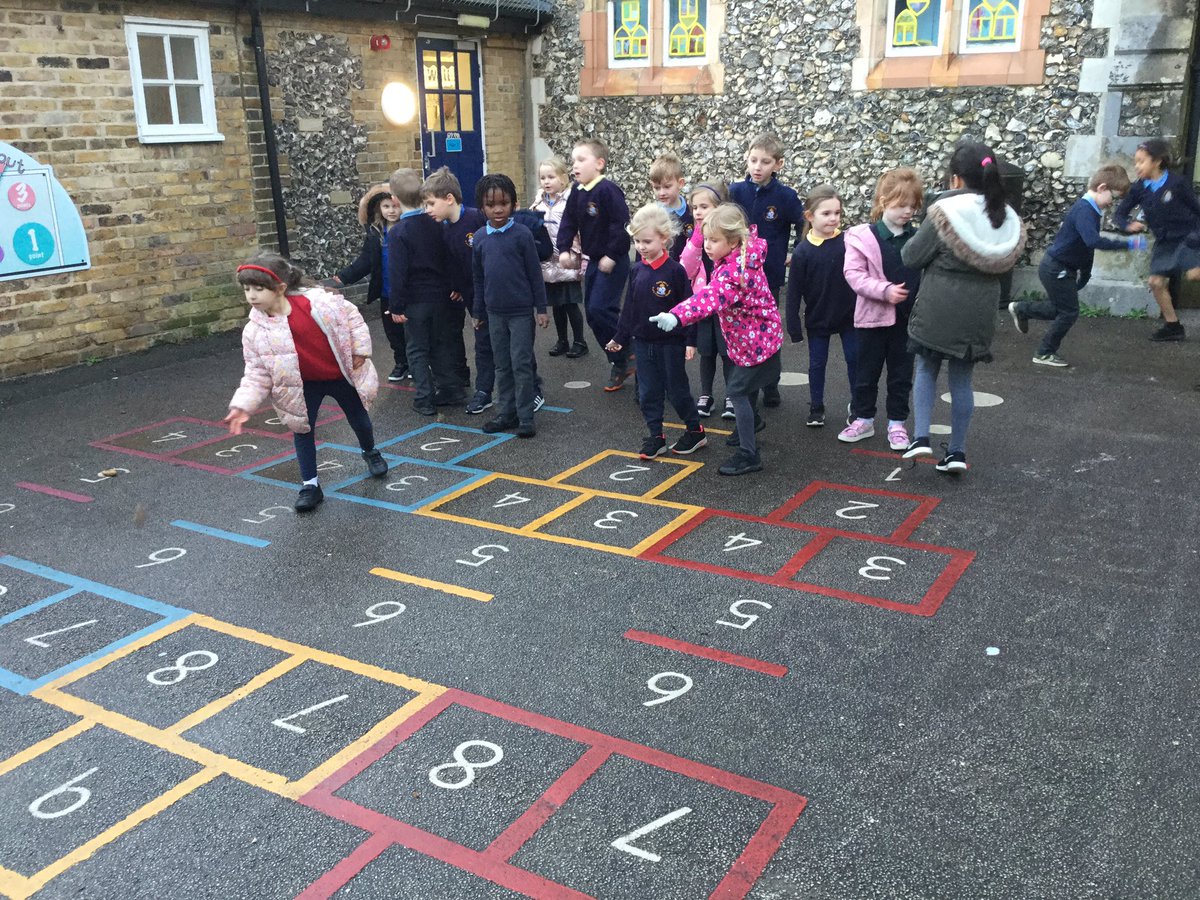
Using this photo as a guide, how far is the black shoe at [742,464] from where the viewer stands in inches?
229

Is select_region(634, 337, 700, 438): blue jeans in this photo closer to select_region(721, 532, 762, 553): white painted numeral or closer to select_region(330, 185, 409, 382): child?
select_region(721, 532, 762, 553): white painted numeral

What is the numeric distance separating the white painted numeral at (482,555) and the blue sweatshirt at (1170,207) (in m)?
6.12

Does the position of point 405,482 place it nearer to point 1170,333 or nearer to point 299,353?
point 299,353

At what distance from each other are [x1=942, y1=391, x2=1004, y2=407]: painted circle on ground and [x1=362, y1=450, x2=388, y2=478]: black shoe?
3.78 m

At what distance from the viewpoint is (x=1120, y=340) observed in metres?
8.78

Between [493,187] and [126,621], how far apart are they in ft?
Result: 10.9

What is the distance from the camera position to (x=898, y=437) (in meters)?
6.07

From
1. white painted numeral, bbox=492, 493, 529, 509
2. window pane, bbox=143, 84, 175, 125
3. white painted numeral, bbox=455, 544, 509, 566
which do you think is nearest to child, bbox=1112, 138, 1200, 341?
white painted numeral, bbox=492, 493, 529, 509

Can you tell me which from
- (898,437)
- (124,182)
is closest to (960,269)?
(898,437)

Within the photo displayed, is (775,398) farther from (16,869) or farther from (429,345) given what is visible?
(16,869)

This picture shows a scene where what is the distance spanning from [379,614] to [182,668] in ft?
2.55

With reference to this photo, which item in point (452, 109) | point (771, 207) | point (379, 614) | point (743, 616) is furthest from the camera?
point (452, 109)

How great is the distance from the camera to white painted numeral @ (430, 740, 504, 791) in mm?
3188

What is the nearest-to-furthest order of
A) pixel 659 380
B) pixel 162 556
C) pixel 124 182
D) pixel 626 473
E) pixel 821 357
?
pixel 162 556, pixel 626 473, pixel 659 380, pixel 821 357, pixel 124 182
